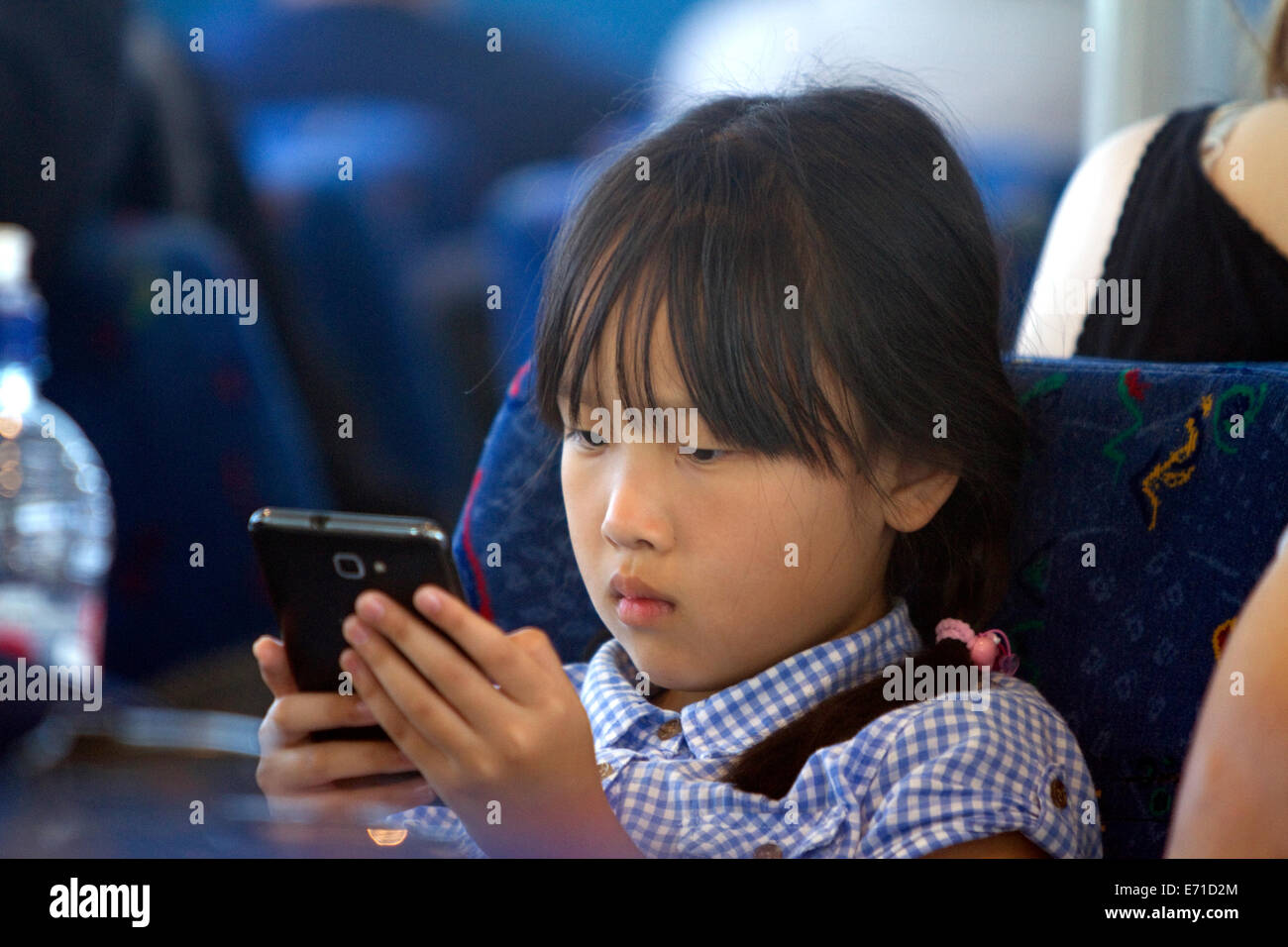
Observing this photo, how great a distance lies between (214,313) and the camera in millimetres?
1823

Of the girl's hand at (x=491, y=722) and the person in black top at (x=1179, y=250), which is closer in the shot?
the girl's hand at (x=491, y=722)

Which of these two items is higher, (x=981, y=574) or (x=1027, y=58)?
(x=1027, y=58)

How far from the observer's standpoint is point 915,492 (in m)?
0.91

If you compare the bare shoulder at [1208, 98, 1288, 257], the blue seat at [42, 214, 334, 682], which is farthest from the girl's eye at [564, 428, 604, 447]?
the blue seat at [42, 214, 334, 682]

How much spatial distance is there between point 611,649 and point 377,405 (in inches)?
73.6

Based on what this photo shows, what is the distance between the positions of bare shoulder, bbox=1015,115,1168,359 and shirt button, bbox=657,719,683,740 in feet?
1.58

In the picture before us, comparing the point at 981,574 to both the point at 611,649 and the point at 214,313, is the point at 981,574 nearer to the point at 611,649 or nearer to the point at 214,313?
the point at 611,649

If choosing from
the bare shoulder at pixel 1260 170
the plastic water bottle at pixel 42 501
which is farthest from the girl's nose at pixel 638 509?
the plastic water bottle at pixel 42 501

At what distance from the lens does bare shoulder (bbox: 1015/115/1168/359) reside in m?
1.19

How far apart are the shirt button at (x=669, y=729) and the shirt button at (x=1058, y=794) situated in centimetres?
26

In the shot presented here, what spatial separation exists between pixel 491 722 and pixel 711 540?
0.19m

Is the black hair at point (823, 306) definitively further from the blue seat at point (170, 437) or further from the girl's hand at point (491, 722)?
the blue seat at point (170, 437)

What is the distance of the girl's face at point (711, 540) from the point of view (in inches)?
32.7
